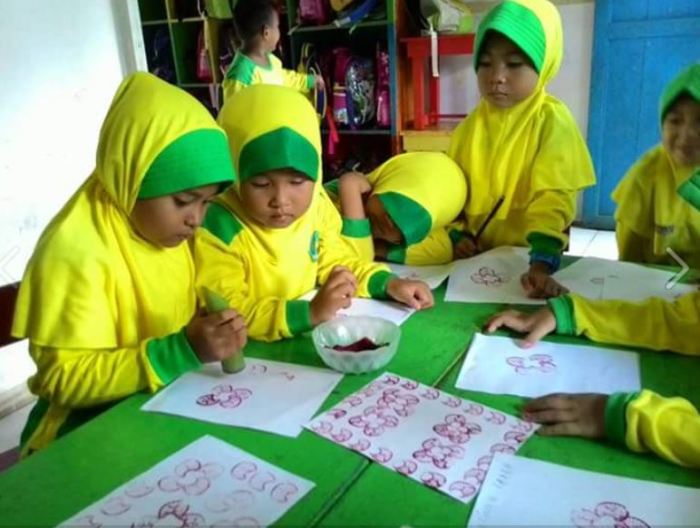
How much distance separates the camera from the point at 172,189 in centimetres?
98

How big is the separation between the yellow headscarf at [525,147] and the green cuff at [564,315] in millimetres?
569

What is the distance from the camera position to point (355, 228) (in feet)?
5.29

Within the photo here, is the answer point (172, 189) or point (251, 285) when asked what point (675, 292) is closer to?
point (251, 285)

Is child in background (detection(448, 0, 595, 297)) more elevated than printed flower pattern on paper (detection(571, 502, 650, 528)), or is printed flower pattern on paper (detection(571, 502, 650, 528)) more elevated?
child in background (detection(448, 0, 595, 297))

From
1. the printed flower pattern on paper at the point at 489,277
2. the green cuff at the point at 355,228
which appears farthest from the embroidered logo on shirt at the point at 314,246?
the printed flower pattern on paper at the point at 489,277

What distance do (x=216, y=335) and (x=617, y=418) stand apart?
572mm

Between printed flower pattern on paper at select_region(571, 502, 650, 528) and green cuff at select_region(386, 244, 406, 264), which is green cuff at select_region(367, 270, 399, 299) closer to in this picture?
green cuff at select_region(386, 244, 406, 264)

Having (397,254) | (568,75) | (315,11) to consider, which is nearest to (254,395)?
(397,254)

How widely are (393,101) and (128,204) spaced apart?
294cm

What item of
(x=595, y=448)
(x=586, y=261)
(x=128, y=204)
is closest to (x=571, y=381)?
(x=595, y=448)

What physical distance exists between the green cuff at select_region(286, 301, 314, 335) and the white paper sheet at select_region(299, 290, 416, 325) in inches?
3.0

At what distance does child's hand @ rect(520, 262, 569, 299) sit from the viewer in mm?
1283

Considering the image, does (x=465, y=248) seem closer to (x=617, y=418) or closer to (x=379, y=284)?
(x=379, y=284)

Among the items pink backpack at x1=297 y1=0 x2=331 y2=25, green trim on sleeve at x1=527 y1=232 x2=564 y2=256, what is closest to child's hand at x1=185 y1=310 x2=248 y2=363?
green trim on sleeve at x1=527 y1=232 x2=564 y2=256
